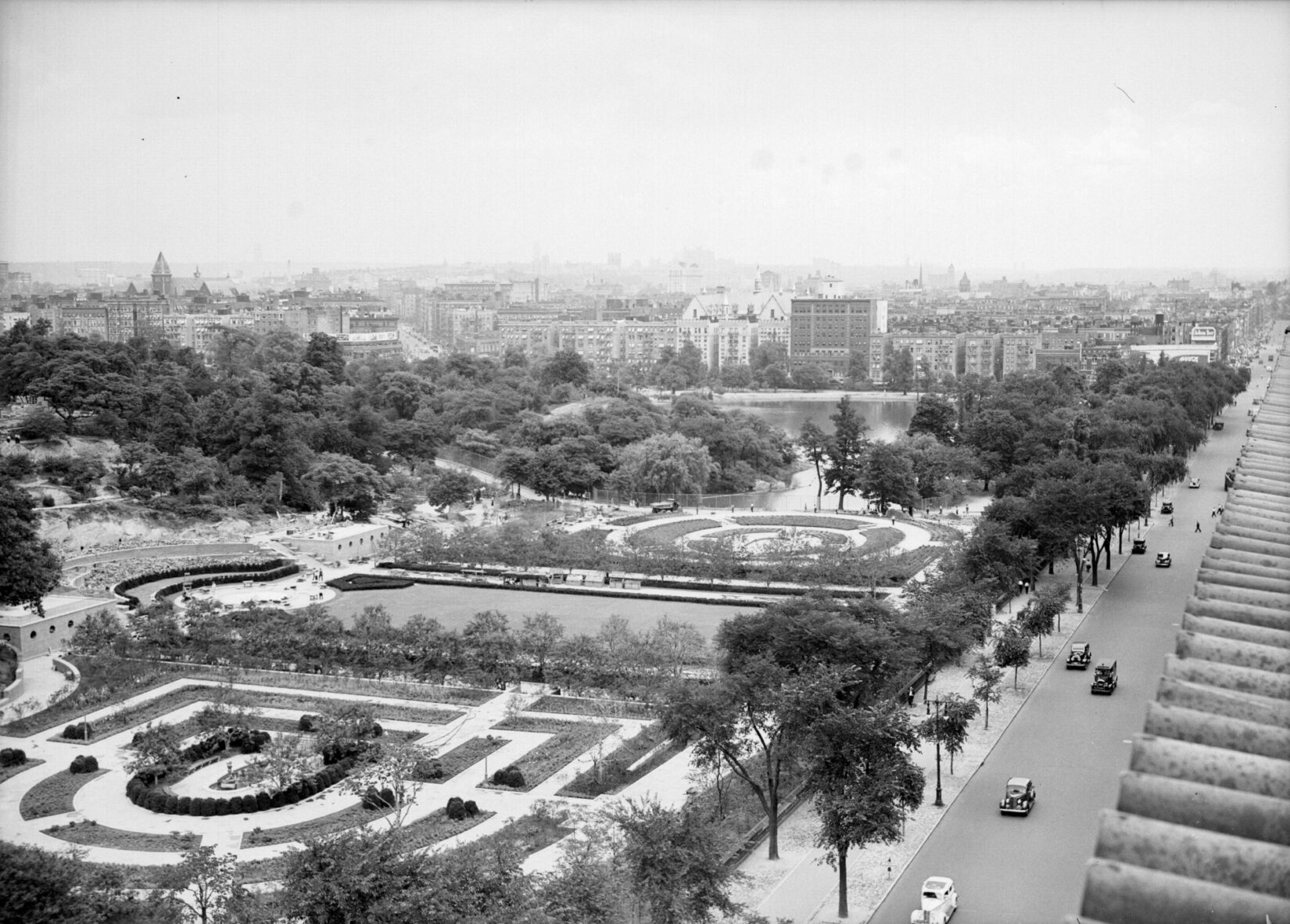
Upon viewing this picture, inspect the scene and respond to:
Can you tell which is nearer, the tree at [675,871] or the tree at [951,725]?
the tree at [675,871]

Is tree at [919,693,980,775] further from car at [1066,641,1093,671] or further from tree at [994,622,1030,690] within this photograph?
car at [1066,641,1093,671]

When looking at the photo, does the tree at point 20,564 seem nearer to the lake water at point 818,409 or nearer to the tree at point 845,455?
the tree at point 845,455

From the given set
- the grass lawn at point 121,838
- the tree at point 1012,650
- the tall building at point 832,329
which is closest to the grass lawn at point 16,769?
the grass lawn at point 121,838

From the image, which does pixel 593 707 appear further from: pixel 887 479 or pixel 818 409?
pixel 818 409

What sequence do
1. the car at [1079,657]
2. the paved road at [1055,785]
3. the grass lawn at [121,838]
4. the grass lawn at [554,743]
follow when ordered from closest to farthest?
the paved road at [1055,785], the grass lawn at [121,838], the grass lawn at [554,743], the car at [1079,657]

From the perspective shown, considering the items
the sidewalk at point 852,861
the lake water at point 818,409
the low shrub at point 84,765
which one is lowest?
the lake water at point 818,409

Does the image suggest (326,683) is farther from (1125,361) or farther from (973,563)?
(1125,361)

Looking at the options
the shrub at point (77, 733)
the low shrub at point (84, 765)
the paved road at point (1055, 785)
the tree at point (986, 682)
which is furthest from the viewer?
the shrub at point (77, 733)
